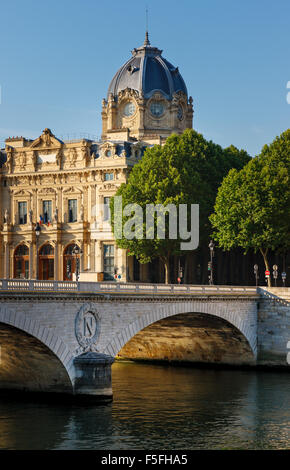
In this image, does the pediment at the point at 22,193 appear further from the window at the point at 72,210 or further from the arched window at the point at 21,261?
the arched window at the point at 21,261

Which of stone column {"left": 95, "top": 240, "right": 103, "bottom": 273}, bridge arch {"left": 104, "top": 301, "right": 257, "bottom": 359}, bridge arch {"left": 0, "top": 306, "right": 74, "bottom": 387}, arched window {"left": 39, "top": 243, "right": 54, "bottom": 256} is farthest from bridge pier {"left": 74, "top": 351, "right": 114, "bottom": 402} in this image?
arched window {"left": 39, "top": 243, "right": 54, "bottom": 256}

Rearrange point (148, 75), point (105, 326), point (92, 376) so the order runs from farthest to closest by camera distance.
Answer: point (148, 75)
point (105, 326)
point (92, 376)

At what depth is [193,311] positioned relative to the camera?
201ft

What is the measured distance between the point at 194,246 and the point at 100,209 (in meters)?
15.5

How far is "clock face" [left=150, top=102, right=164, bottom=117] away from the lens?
11294cm

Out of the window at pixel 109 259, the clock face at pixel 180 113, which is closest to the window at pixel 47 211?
the window at pixel 109 259

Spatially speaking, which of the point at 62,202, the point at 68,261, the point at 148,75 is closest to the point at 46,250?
the point at 68,261

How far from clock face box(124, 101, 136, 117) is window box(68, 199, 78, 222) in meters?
19.5

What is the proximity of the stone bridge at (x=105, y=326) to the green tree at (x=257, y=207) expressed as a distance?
331 inches

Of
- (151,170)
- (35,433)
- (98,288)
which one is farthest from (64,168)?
(35,433)

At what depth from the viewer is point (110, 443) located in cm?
4088

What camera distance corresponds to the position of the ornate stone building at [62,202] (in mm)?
95250

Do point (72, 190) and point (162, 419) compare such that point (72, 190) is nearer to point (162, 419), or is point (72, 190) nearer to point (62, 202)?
point (62, 202)

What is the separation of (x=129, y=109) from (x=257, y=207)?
134ft
